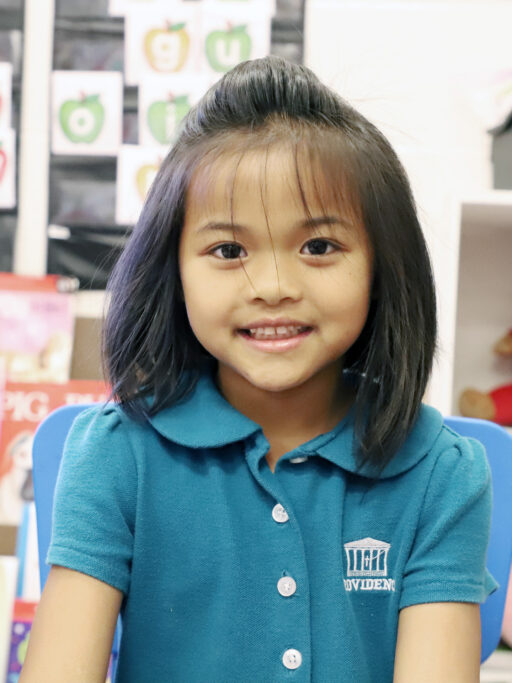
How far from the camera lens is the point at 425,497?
0.78m

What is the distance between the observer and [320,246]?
72 centimetres

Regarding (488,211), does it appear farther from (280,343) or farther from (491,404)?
(280,343)

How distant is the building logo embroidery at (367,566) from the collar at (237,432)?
2.6 inches

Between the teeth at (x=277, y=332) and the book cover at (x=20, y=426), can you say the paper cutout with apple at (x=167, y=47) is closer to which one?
the book cover at (x=20, y=426)

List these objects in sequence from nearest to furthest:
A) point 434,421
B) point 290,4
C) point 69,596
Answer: point 69,596
point 434,421
point 290,4

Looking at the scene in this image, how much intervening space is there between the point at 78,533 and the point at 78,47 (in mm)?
1226

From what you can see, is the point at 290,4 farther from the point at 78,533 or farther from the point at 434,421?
the point at 78,533

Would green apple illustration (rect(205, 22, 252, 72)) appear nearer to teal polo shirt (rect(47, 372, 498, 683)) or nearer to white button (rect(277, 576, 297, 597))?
teal polo shirt (rect(47, 372, 498, 683))

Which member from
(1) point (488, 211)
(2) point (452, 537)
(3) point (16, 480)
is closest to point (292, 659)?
(2) point (452, 537)

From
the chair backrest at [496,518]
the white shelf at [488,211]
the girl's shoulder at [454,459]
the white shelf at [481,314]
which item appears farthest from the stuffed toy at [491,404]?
the girl's shoulder at [454,459]

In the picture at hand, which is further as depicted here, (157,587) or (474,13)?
(474,13)

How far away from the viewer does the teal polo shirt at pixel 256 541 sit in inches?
28.9

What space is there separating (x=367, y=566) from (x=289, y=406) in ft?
0.55

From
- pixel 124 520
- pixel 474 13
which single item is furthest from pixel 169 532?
pixel 474 13
